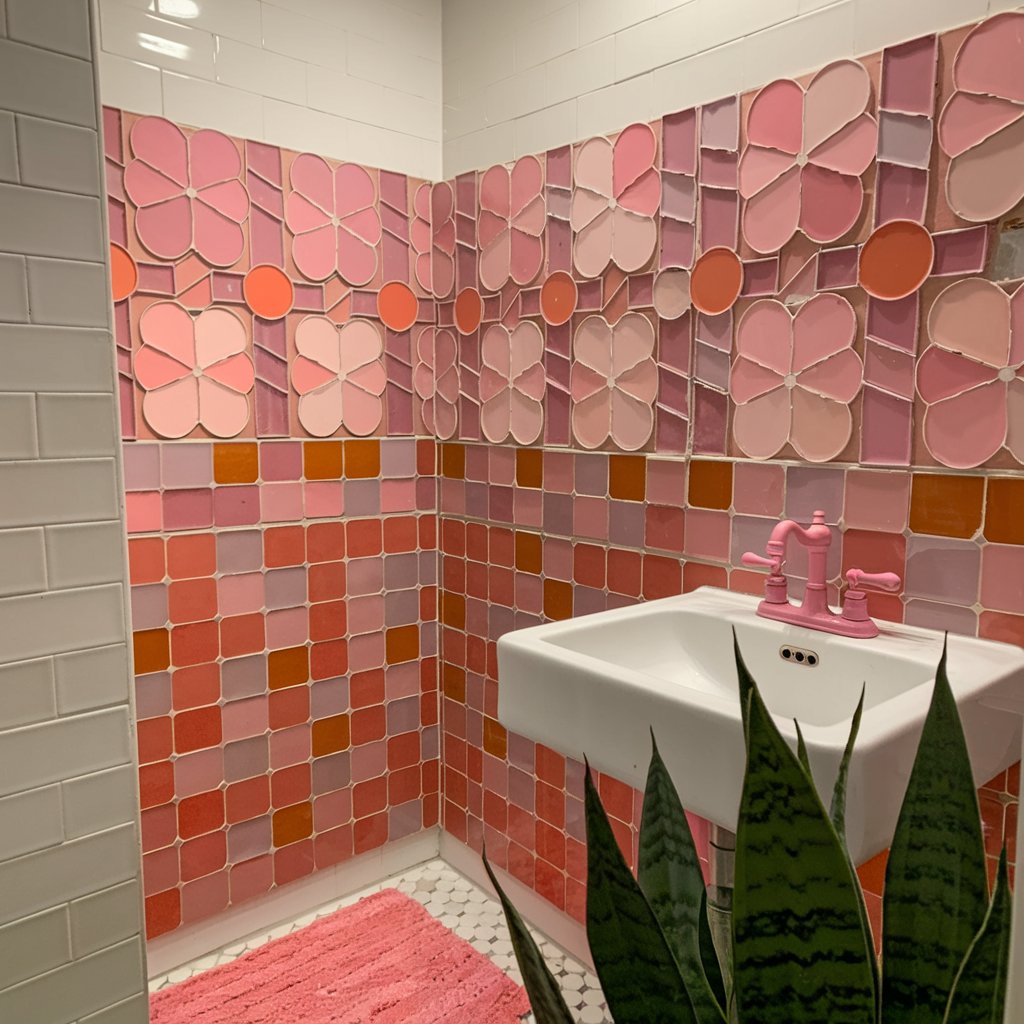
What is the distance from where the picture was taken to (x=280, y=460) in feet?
6.29

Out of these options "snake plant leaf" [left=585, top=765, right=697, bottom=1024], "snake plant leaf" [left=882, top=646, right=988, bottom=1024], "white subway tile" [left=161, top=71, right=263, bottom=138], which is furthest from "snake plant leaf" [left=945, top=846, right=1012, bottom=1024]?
"white subway tile" [left=161, top=71, right=263, bottom=138]

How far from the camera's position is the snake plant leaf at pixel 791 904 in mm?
394

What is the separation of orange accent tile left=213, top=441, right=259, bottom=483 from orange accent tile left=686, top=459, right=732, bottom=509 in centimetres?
96

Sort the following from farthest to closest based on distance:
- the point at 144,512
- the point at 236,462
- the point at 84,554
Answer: the point at 236,462
the point at 144,512
the point at 84,554

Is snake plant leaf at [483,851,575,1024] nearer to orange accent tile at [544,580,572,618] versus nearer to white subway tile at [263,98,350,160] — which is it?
orange accent tile at [544,580,572,618]

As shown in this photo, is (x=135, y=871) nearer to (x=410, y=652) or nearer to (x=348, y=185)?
(x=410, y=652)

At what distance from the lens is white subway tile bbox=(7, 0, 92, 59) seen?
42.7 inches

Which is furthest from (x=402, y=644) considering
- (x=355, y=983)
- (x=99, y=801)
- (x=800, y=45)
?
(x=800, y=45)

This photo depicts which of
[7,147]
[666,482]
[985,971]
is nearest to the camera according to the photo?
[985,971]

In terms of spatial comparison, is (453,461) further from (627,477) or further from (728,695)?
(728,695)

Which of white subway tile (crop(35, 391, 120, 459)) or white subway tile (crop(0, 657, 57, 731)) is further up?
white subway tile (crop(35, 391, 120, 459))

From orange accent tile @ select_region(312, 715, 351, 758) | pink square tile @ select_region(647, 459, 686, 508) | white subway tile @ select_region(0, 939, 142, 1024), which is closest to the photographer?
white subway tile @ select_region(0, 939, 142, 1024)

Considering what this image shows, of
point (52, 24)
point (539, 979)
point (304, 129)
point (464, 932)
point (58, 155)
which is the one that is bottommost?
point (464, 932)

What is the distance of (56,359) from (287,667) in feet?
3.32
